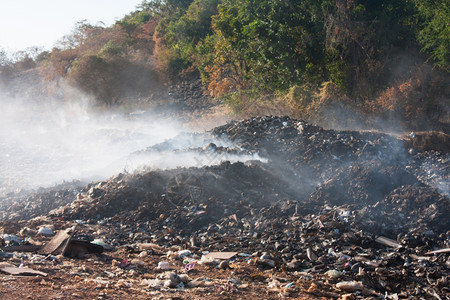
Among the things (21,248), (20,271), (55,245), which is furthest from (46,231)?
(20,271)

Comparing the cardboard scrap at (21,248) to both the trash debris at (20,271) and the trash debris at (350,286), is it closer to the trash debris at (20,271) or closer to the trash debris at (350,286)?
the trash debris at (20,271)

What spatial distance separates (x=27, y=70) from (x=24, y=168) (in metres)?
21.4

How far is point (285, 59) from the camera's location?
1487 cm

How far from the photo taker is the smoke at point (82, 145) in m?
10.9

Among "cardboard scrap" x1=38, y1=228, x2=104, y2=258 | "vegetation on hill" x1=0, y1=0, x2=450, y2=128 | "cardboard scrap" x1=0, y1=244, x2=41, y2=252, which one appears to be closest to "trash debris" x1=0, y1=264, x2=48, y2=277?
"cardboard scrap" x1=38, y1=228, x2=104, y2=258

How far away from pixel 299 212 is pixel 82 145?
1148cm

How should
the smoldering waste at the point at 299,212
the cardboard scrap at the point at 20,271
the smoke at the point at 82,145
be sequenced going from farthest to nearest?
the smoke at the point at 82,145
the smoldering waste at the point at 299,212
the cardboard scrap at the point at 20,271

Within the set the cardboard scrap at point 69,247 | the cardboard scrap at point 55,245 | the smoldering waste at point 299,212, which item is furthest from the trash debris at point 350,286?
the cardboard scrap at point 55,245

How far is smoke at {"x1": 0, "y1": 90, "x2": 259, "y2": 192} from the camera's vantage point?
10945mm

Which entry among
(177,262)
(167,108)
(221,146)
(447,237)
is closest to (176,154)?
(221,146)

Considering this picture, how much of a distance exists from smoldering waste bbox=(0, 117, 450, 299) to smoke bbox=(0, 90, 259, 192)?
1192mm

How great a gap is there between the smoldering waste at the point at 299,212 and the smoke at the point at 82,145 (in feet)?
3.91

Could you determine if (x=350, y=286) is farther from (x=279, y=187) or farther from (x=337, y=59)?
(x=337, y=59)

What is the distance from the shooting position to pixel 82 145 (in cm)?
1670
